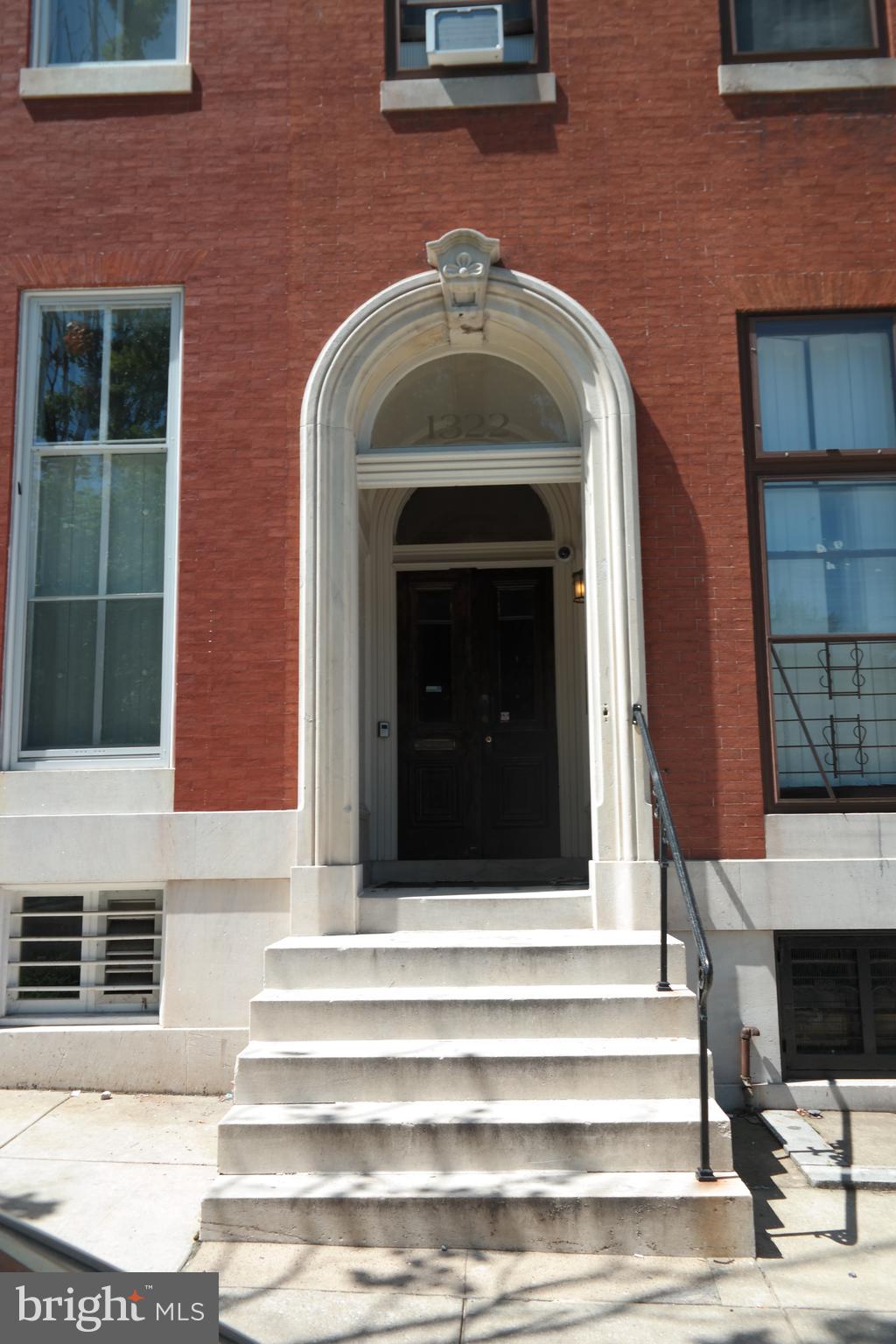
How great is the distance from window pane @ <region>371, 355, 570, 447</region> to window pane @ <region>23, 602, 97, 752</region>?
234 cm

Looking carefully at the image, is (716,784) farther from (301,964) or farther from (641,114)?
(641,114)

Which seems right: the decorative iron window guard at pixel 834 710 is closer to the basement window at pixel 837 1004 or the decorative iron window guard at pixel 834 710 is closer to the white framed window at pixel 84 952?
the basement window at pixel 837 1004

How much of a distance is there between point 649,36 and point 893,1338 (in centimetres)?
726

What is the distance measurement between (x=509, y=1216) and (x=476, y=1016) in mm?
1011

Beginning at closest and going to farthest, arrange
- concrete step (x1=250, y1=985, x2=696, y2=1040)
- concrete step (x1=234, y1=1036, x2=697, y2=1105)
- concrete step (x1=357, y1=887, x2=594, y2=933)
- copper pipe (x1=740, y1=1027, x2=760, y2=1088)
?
1. concrete step (x1=234, y1=1036, x2=697, y2=1105)
2. concrete step (x1=250, y1=985, x2=696, y2=1040)
3. copper pipe (x1=740, y1=1027, x2=760, y2=1088)
4. concrete step (x1=357, y1=887, x2=594, y2=933)

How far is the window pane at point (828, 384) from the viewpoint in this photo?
21.5ft

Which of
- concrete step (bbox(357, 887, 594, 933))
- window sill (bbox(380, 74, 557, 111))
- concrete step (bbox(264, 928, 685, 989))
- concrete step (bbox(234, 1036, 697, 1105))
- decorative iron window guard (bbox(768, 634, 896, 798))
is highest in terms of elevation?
window sill (bbox(380, 74, 557, 111))

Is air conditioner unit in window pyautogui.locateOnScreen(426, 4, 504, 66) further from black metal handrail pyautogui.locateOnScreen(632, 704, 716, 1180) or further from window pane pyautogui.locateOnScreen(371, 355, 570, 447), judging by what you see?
black metal handrail pyautogui.locateOnScreen(632, 704, 716, 1180)

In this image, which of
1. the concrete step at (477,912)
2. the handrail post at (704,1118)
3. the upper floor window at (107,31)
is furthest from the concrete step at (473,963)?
the upper floor window at (107,31)

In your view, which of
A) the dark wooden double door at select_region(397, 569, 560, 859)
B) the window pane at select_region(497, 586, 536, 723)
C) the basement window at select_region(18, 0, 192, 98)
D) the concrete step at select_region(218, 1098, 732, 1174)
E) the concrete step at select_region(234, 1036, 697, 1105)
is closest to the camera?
the concrete step at select_region(218, 1098, 732, 1174)

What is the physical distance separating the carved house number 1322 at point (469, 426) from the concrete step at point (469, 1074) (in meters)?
4.65

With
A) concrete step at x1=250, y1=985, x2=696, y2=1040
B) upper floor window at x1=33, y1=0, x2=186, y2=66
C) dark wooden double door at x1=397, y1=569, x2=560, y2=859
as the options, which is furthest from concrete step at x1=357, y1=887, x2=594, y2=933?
upper floor window at x1=33, y1=0, x2=186, y2=66

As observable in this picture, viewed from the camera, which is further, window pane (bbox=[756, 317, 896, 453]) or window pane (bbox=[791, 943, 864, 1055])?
window pane (bbox=[756, 317, 896, 453])

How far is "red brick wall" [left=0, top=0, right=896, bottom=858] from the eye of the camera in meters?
6.29
